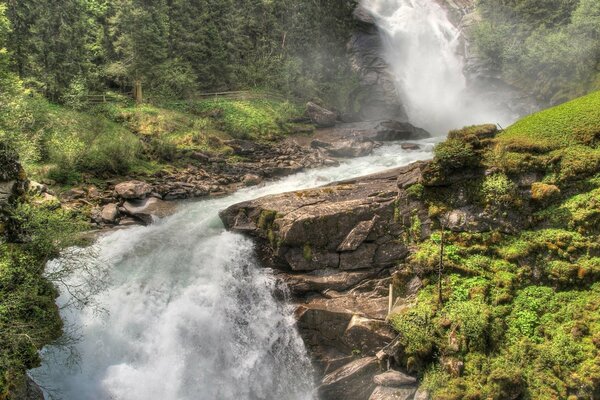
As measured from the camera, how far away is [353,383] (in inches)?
610

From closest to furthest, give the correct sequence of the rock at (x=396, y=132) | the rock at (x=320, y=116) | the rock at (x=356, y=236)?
the rock at (x=356, y=236)
the rock at (x=396, y=132)
the rock at (x=320, y=116)

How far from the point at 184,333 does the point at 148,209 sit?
10.6 meters

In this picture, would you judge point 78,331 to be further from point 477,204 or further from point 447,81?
point 447,81

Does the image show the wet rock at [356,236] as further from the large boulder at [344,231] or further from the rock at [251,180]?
the rock at [251,180]

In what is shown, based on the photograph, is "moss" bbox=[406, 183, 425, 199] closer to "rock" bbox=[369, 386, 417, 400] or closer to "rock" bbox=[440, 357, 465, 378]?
"rock" bbox=[440, 357, 465, 378]

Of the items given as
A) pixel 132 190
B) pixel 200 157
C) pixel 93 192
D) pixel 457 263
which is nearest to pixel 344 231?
pixel 457 263

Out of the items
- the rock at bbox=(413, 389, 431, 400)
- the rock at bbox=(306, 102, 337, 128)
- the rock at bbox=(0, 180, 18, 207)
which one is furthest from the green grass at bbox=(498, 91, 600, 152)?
the rock at bbox=(306, 102, 337, 128)

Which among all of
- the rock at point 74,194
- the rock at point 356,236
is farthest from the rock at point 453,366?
the rock at point 74,194

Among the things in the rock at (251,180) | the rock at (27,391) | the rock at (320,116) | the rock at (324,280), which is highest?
the rock at (320,116)

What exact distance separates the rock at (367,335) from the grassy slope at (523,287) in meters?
0.68

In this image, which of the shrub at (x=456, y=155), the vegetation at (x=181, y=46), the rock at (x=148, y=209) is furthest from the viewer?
the vegetation at (x=181, y=46)

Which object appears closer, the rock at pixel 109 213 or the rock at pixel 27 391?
the rock at pixel 27 391

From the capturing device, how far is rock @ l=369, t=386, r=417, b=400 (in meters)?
14.2

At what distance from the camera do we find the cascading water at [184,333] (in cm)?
1533
